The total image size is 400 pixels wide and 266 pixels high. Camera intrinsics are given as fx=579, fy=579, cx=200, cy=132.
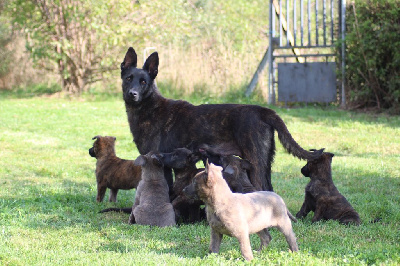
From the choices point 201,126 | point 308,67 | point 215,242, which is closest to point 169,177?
point 201,126

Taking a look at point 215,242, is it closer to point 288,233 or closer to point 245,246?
point 245,246

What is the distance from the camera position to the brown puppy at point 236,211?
5.00 meters

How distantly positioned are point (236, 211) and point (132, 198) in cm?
413

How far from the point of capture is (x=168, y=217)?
6656mm

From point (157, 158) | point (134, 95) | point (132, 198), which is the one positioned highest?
point (134, 95)

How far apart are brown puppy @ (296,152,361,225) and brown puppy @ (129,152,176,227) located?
1746mm

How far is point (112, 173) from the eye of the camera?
830cm

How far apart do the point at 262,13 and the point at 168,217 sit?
104 feet

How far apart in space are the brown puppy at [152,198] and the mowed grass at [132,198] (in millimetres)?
187

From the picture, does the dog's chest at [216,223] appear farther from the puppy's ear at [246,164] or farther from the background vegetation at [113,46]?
the background vegetation at [113,46]

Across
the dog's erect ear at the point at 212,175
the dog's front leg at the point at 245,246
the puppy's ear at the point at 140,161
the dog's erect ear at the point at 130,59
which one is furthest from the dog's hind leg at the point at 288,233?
the dog's erect ear at the point at 130,59

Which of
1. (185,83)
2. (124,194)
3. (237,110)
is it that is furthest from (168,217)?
(185,83)

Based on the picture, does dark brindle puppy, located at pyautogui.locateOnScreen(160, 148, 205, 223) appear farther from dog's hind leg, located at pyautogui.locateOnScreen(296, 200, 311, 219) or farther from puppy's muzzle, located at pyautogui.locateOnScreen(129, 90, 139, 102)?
dog's hind leg, located at pyautogui.locateOnScreen(296, 200, 311, 219)

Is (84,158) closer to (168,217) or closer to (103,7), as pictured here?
(168,217)
